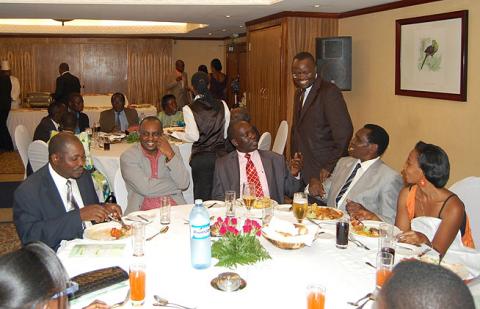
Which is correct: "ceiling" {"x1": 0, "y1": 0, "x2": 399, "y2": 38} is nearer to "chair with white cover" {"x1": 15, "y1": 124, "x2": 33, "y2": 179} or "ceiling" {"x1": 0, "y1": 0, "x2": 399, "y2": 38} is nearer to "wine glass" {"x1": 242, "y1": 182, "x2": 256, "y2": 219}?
"chair with white cover" {"x1": 15, "y1": 124, "x2": 33, "y2": 179}

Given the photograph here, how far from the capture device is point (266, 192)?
376cm

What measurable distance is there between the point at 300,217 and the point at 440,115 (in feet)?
10.4

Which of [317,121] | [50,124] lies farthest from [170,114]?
[317,121]

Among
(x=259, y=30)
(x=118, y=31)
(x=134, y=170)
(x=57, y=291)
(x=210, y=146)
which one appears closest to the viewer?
(x=57, y=291)

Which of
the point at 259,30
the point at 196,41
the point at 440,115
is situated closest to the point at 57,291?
the point at 440,115

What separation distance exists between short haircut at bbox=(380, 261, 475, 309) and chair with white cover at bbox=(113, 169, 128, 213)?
9.73 feet

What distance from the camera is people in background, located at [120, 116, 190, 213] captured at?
3734 millimetres

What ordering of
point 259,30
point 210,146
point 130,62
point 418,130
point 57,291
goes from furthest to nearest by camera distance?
point 130,62 < point 259,30 < point 418,130 < point 210,146 < point 57,291

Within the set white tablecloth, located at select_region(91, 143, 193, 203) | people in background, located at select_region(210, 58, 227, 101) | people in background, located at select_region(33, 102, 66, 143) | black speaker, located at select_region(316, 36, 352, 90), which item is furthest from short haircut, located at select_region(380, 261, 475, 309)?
people in background, located at select_region(210, 58, 227, 101)

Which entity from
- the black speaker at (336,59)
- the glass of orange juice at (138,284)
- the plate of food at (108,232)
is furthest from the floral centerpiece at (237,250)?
the black speaker at (336,59)

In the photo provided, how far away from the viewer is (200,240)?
2215 mm

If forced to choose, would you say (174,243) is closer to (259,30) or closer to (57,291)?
(57,291)

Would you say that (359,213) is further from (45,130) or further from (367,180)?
(45,130)

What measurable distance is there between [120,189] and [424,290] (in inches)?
121
